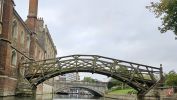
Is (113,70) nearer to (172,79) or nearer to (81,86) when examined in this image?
(172,79)

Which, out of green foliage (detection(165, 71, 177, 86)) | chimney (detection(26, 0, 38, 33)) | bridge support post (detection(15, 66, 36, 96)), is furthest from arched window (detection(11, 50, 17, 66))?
green foliage (detection(165, 71, 177, 86))

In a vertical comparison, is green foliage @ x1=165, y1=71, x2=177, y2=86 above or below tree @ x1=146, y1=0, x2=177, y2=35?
below

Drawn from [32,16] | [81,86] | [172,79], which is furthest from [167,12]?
[81,86]

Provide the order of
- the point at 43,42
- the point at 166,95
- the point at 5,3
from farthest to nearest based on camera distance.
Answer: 1. the point at 43,42
2. the point at 5,3
3. the point at 166,95

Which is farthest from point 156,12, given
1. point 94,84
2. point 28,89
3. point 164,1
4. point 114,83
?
point 114,83

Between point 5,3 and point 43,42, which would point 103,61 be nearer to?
point 5,3

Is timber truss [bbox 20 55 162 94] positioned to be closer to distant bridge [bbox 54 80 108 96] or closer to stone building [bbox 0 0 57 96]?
stone building [bbox 0 0 57 96]

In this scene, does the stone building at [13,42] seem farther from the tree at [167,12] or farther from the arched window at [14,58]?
the tree at [167,12]

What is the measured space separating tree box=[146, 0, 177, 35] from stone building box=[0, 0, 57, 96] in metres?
12.2

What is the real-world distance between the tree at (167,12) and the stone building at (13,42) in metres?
12.2

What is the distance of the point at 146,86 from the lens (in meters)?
34.6

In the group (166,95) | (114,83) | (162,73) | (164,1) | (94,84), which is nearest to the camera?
(164,1)

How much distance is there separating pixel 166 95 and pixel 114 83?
187 ft

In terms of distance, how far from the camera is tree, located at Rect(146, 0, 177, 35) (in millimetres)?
22969
